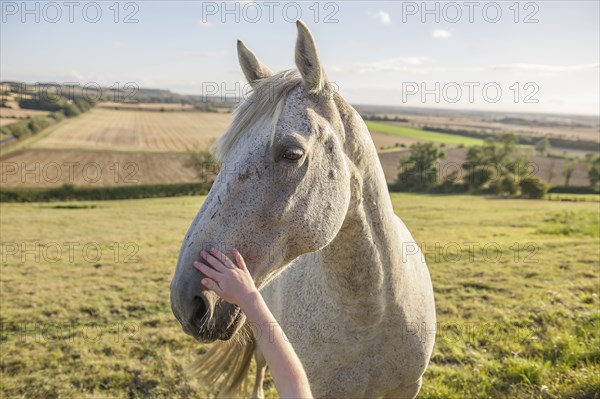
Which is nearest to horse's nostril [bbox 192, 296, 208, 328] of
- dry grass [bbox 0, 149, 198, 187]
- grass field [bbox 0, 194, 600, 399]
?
grass field [bbox 0, 194, 600, 399]

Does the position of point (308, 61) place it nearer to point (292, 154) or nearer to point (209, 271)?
point (292, 154)

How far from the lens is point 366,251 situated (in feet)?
7.21

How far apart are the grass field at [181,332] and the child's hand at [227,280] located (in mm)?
3412

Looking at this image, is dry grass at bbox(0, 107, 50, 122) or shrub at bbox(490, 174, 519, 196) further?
dry grass at bbox(0, 107, 50, 122)

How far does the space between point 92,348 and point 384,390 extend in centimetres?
490

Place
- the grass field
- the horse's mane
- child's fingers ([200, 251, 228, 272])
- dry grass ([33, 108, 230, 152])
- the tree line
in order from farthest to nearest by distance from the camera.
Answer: dry grass ([33, 108, 230, 152]) < the tree line < the grass field < the horse's mane < child's fingers ([200, 251, 228, 272])

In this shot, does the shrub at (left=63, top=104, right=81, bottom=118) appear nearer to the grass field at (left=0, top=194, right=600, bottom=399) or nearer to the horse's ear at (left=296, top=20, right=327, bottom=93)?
the grass field at (left=0, top=194, right=600, bottom=399)

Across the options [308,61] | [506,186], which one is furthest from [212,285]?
[506,186]

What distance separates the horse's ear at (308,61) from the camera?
1752 mm

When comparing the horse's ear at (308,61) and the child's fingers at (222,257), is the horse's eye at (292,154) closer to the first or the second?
the horse's ear at (308,61)

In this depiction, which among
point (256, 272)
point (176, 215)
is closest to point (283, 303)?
point (256, 272)

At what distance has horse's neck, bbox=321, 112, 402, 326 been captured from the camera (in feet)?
6.97

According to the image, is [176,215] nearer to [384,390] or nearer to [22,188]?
[22,188]

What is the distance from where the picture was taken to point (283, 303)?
3.10 meters
